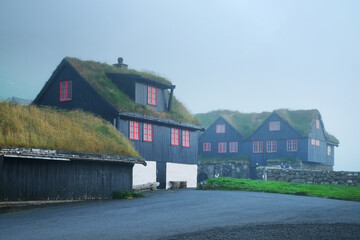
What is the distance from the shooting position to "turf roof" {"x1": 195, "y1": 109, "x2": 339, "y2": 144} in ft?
190

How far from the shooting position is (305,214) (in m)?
18.0

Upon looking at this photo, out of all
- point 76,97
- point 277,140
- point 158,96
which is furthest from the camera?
point 277,140

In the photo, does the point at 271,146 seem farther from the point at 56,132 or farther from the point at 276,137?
the point at 56,132

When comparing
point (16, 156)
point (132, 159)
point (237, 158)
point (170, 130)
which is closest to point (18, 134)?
point (16, 156)

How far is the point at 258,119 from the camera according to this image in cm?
6494

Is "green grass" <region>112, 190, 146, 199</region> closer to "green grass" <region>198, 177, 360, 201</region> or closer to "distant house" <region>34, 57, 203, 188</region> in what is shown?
"distant house" <region>34, 57, 203, 188</region>

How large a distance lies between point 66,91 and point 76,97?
50.9 inches

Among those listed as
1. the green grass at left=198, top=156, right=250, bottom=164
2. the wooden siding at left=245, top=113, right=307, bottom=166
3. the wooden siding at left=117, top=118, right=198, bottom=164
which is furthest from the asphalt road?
the green grass at left=198, top=156, right=250, bottom=164

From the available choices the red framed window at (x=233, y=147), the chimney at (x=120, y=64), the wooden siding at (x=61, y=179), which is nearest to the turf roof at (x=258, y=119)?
the red framed window at (x=233, y=147)

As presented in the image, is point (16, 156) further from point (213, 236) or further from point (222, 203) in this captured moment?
point (213, 236)

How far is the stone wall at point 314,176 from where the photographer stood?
3634 centimetres

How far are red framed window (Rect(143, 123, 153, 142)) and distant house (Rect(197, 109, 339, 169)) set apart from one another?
25.2 meters

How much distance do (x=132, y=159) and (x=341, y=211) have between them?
12.4 metres

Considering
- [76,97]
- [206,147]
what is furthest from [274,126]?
[76,97]
